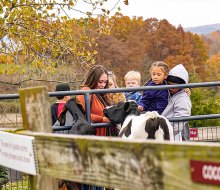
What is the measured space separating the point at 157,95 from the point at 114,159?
3645mm

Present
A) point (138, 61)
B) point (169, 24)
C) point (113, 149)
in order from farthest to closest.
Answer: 1. point (169, 24)
2. point (138, 61)
3. point (113, 149)

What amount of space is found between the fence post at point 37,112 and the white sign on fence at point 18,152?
0.46 feet

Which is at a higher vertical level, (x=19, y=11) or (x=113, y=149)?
(x=19, y=11)

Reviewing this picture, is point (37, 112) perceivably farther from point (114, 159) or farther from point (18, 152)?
point (114, 159)

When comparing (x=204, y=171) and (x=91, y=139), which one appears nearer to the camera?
(x=204, y=171)

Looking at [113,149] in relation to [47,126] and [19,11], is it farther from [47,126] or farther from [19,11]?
[19,11]

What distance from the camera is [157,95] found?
6.26 meters

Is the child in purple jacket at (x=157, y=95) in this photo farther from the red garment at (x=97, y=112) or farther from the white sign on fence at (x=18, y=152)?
the white sign on fence at (x=18, y=152)

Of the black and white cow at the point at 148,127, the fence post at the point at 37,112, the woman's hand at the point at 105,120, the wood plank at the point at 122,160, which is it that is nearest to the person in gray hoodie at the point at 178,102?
the woman's hand at the point at 105,120

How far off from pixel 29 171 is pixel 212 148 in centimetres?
132

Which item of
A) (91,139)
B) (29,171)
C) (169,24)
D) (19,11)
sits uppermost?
(169,24)

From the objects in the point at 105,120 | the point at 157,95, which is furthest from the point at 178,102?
the point at 105,120

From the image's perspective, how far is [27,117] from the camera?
343 centimetres

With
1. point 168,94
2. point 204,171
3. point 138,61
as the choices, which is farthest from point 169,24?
point 204,171
